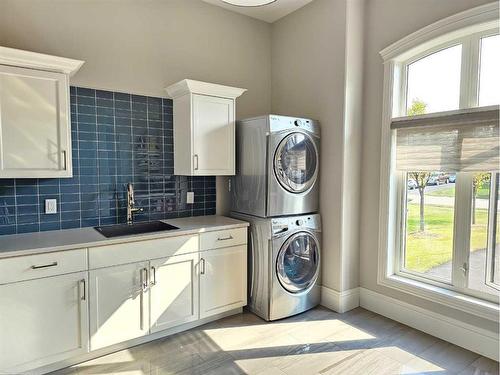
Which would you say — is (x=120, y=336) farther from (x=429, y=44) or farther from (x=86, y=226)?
(x=429, y=44)

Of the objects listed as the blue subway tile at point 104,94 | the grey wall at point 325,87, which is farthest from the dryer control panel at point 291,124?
the blue subway tile at point 104,94

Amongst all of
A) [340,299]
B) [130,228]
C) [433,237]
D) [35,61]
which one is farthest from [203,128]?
[433,237]

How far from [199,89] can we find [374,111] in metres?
1.66

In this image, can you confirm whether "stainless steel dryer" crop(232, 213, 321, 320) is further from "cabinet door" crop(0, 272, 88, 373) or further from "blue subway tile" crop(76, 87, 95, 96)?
"blue subway tile" crop(76, 87, 95, 96)

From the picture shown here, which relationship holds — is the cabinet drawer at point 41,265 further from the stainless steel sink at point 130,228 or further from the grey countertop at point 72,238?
the stainless steel sink at point 130,228

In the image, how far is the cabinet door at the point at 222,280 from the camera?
2.85 metres

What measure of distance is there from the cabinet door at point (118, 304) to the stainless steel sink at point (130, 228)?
18.5 inches

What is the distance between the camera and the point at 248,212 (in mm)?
3174

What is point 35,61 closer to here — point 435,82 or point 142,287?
point 142,287

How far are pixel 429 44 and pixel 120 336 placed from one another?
3.36 meters

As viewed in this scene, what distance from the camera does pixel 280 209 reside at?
3.00 m

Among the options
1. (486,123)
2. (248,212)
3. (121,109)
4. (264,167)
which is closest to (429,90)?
(486,123)

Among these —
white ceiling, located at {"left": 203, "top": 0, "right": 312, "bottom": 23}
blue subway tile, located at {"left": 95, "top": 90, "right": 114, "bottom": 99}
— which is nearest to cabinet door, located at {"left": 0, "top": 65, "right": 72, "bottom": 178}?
blue subway tile, located at {"left": 95, "top": 90, "right": 114, "bottom": 99}

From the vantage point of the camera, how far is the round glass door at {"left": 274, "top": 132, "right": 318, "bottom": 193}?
2.97 metres
